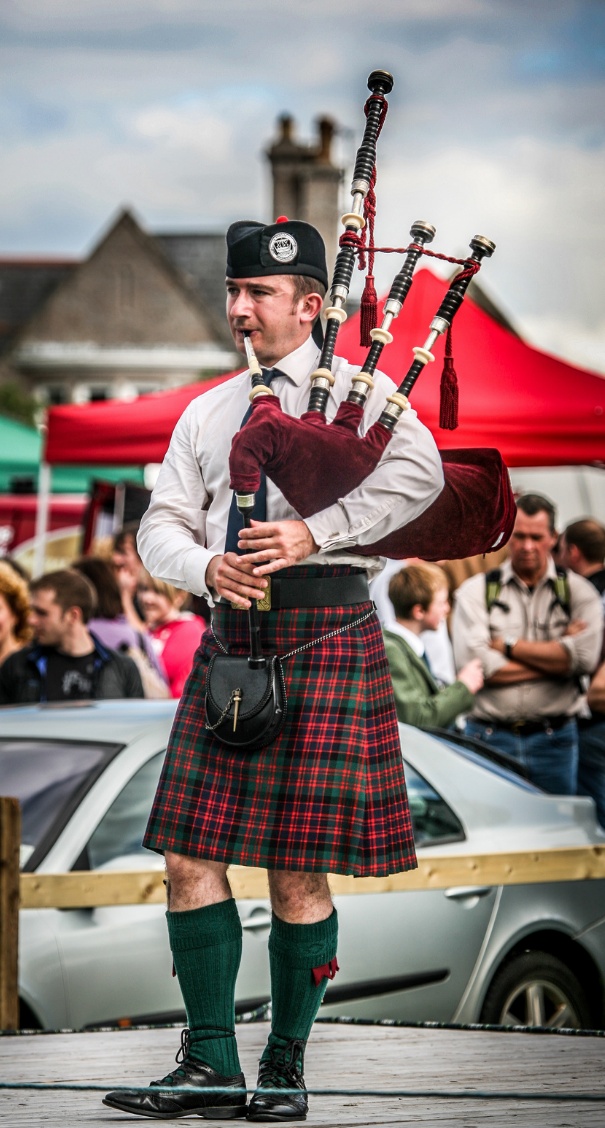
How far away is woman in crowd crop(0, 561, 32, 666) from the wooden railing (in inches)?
96.8

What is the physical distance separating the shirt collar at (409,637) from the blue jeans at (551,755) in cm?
56

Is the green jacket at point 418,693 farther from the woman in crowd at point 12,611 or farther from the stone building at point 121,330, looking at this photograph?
the stone building at point 121,330

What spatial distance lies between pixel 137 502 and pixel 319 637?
5668mm

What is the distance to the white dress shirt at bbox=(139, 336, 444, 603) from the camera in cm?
270

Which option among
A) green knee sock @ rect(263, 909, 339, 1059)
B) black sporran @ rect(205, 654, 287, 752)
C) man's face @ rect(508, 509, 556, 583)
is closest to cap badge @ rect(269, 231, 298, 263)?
black sporran @ rect(205, 654, 287, 752)

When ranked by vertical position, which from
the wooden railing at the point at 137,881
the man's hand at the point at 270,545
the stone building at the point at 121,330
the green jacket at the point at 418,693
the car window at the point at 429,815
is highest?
the stone building at the point at 121,330

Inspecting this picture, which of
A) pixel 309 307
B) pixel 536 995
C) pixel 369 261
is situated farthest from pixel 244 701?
pixel 536 995

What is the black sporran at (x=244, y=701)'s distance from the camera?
8.68ft

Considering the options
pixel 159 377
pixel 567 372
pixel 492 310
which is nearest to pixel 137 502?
pixel 567 372

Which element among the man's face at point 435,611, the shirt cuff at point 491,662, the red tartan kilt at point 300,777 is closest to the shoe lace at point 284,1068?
the red tartan kilt at point 300,777

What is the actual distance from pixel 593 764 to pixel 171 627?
182cm

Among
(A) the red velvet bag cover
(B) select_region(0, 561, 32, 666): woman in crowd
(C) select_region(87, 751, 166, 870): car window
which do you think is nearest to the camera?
(A) the red velvet bag cover

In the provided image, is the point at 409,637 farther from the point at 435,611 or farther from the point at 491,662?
the point at 491,662

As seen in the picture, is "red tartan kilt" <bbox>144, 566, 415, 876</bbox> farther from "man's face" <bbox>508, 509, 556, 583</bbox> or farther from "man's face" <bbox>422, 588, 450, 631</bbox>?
"man's face" <bbox>508, 509, 556, 583</bbox>
